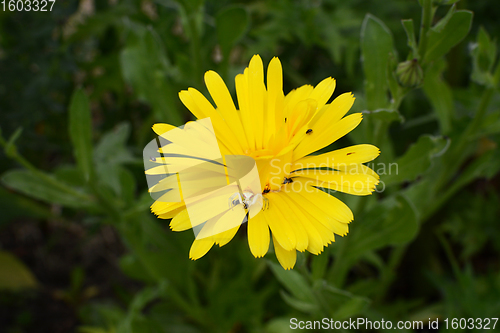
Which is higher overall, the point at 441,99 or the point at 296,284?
the point at 441,99

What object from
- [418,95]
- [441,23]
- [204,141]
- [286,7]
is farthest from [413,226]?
[286,7]

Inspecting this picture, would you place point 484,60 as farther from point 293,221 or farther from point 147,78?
point 147,78

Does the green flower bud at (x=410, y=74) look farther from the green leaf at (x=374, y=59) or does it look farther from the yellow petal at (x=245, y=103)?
the yellow petal at (x=245, y=103)

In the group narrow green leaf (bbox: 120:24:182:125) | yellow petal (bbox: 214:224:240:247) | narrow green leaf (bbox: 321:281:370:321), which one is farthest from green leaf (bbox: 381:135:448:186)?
narrow green leaf (bbox: 120:24:182:125)

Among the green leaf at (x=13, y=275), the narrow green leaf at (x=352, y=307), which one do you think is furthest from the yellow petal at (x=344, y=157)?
the green leaf at (x=13, y=275)

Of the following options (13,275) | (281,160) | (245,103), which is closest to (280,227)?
(281,160)
